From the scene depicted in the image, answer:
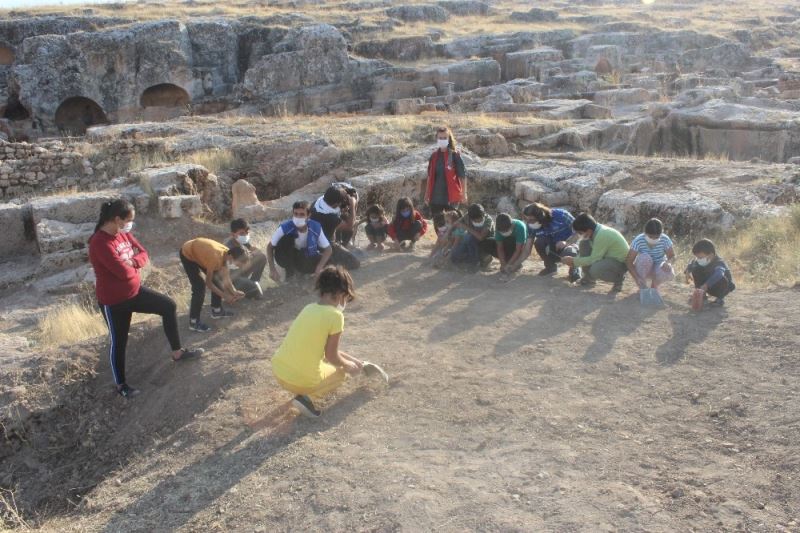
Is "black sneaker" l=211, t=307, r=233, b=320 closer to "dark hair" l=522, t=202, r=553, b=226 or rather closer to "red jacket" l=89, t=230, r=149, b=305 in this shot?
"red jacket" l=89, t=230, r=149, b=305

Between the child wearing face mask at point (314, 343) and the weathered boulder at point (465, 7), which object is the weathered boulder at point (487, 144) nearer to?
the child wearing face mask at point (314, 343)

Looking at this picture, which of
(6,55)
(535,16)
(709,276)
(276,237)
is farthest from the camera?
(535,16)

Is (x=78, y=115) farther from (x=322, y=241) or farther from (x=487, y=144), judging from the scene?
(x=322, y=241)

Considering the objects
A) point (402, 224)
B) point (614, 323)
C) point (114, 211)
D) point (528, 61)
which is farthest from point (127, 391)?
point (528, 61)

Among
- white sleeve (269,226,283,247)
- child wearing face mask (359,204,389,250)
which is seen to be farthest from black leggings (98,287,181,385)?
child wearing face mask (359,204,389,250)

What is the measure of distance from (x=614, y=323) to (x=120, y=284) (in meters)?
3.99

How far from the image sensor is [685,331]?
5.59m

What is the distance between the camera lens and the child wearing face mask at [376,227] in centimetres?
855

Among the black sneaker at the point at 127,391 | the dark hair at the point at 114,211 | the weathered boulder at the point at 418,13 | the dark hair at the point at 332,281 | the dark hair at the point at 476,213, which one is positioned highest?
the dark hair at the point at 114,211

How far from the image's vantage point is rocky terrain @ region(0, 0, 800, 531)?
378 centimetres

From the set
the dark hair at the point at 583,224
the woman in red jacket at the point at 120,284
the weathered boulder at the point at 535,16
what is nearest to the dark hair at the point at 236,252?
the woman in red jacket at the point at 120,284

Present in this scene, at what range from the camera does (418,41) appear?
28094 millimetres

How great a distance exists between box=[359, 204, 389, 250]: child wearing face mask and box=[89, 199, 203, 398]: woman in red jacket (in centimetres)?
343

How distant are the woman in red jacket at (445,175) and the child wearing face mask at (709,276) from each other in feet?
10.3
